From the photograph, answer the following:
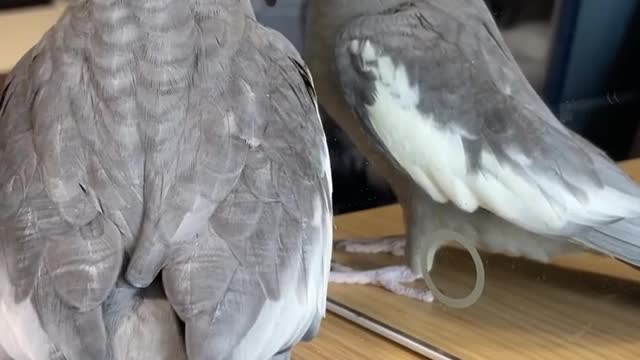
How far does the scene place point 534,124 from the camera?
78 cm

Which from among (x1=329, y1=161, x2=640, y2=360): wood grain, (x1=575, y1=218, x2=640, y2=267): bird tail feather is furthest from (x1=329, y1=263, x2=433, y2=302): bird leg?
(x1=575, y1=218, x2=640, y2=267): bird tail feather

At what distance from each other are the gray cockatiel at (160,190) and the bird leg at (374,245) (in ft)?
0.91

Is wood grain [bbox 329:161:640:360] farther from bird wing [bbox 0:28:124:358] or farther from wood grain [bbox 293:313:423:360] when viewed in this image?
bird wing [bbox 0:28:124:358]

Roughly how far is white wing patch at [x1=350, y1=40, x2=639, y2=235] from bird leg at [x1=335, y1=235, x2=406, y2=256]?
0.13 meters

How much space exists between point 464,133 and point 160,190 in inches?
11.3

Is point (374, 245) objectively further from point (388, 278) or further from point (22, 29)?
point (22, 29)

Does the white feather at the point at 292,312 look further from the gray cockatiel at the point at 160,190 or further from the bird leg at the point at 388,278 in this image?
the bird leg at the point at 388,278

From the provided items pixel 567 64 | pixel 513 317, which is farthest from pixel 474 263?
pixel 567 64

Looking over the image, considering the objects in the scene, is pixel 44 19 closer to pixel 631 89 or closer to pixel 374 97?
pixel 374 97

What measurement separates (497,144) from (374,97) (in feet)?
0.32

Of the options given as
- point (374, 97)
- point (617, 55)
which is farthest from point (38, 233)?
point (617, 55)

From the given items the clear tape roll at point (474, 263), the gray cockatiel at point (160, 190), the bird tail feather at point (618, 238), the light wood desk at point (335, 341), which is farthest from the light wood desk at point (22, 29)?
the bird tail feather at point (618, 238)

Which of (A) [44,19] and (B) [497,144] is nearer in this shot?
(B) [497,144]

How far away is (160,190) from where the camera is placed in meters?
0.55
